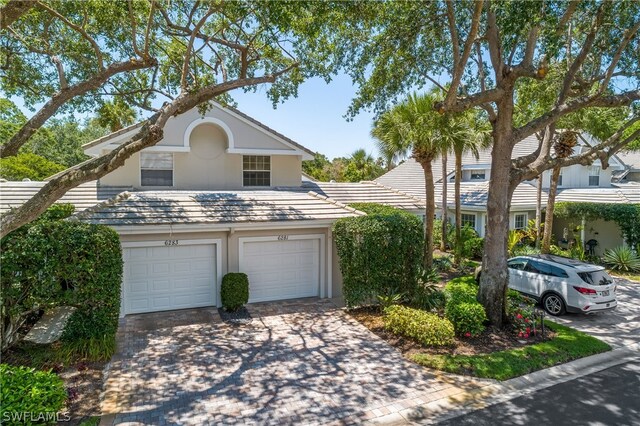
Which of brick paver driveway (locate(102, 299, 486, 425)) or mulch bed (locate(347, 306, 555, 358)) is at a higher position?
mulch bed (locate(347, 306, 555, 358))

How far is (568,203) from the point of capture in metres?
22.0

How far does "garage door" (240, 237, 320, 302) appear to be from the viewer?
13.5 meters

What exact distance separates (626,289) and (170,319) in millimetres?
18234

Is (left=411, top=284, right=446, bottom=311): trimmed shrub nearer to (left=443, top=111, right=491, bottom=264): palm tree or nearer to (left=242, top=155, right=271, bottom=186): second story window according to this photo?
(left=443, top=111, right=491, bottom=264): palm tree

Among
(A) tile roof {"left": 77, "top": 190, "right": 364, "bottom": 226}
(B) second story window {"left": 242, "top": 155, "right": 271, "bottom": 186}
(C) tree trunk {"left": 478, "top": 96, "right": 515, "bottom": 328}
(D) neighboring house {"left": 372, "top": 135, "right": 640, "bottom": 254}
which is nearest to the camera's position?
(C) tree trunk {"left": 478, "top": 96, "right": 515, "bottom": 328}

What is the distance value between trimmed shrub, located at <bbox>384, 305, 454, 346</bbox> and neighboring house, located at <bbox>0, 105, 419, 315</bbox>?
397 centimetres

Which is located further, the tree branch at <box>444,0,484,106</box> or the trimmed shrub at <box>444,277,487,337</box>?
the trimmed shrub at <box>444,277,487,337</box>

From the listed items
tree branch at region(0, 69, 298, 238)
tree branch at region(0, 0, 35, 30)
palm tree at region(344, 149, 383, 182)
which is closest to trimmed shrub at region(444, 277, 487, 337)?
tree branch at region(0, 69, 298, 238)

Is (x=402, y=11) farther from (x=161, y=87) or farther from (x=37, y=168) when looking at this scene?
(x=37, y=168)

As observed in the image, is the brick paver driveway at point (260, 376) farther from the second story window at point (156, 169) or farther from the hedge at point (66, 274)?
the second story window at point (156, 169)

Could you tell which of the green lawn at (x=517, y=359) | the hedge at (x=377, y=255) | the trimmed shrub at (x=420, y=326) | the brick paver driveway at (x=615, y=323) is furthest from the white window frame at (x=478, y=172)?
the trimmed shrub at (x=420, y=326)

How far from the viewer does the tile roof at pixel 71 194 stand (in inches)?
551

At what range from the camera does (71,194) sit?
47.8ft

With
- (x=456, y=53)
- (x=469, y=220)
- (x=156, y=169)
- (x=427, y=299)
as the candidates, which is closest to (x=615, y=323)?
(x=427, y=299)
